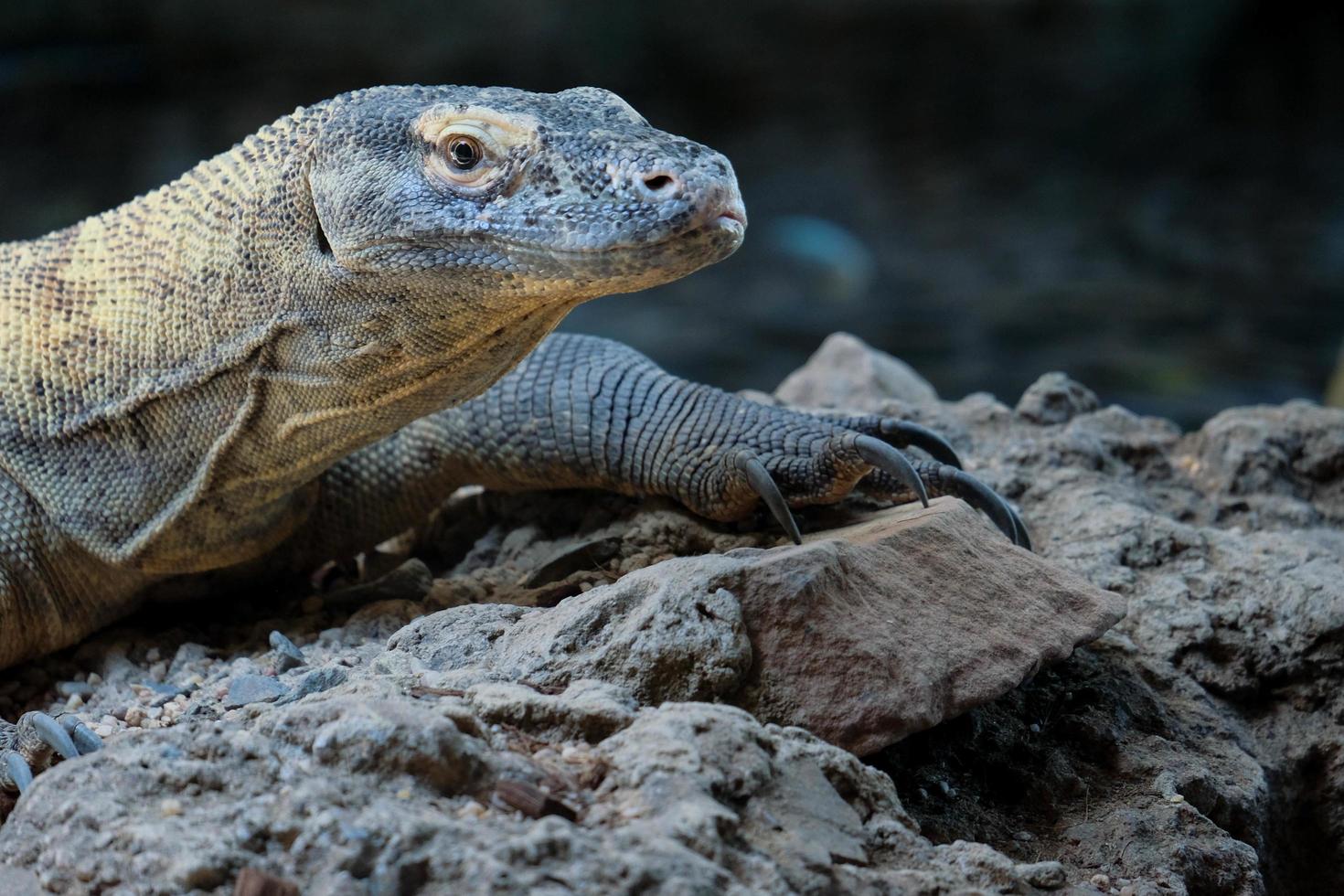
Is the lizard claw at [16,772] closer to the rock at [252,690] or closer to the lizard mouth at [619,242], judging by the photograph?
the rock at [252,690]

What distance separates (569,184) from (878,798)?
1.34 meters

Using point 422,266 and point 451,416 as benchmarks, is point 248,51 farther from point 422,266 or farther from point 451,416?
point 422,266

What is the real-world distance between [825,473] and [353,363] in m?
1.18

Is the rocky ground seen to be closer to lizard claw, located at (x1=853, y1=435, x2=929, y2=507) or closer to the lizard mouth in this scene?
lizard claw, located at (x1=853, y1=435, x2=929, y2=507)

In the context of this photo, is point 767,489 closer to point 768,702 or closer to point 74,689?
point 768,702

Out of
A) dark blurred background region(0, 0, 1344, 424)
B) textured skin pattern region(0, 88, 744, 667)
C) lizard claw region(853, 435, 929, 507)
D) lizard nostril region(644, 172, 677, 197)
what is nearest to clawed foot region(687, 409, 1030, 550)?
lizard claw region(853, 435, 929, 507)

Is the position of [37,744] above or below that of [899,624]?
below

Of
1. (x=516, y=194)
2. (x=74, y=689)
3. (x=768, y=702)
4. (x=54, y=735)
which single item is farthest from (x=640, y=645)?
(x=74, y=689)

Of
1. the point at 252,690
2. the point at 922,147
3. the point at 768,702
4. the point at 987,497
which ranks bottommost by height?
the point at 252,690

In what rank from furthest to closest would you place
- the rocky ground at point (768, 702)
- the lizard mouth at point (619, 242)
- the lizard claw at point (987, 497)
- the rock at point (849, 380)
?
1. the rock at point (849, 380)
2. the lizard claw at point (987, 497)
3. the lizard mouth at point (619, 242)
4. the rocky ground at point (768, 702)

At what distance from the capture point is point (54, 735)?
8.88ft

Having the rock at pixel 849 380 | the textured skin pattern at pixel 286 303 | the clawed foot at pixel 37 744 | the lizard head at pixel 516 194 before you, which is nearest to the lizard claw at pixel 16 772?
the clawed foot at pixel 37 744

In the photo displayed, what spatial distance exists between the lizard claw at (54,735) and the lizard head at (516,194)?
1141 mm

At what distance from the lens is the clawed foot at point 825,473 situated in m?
3.30
